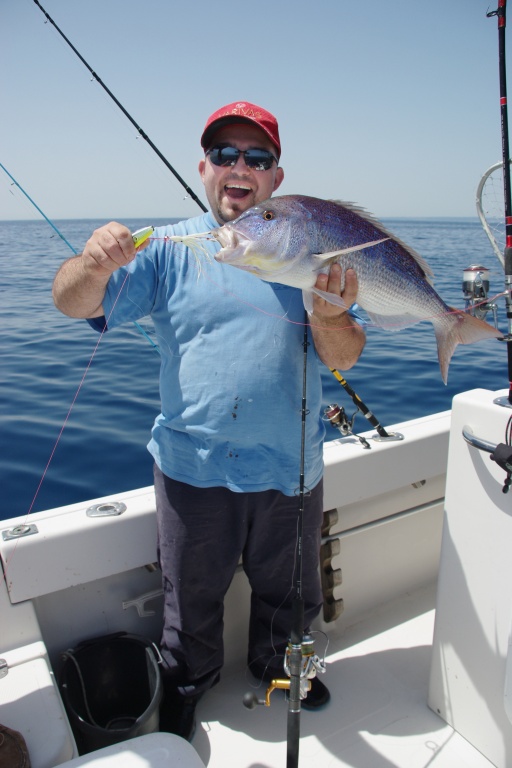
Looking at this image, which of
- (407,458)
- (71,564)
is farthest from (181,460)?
(407,458)

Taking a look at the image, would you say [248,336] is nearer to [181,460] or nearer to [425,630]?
[181,460]

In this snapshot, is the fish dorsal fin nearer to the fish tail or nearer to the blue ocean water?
the fish tail

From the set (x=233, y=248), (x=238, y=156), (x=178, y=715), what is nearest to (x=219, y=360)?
(x=233, y=248)

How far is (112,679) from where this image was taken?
2303 millimetres

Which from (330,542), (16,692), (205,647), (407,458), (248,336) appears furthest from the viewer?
(407,458)

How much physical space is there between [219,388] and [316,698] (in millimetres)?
1469

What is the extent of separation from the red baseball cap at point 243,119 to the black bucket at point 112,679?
1967 millimetres

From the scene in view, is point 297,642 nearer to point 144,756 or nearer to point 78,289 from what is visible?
point 144,756

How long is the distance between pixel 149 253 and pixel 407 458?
1701 mm

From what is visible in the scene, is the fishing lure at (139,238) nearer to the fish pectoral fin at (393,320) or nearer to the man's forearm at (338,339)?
the man's forearm at (338,339)

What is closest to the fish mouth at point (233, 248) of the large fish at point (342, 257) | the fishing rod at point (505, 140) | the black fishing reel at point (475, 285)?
the large fish at point (342, 257)

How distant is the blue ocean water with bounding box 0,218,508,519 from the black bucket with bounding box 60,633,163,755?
1206 millimetres

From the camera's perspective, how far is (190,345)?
202 cm

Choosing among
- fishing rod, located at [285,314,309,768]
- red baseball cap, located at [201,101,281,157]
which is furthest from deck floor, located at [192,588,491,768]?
red baseball cap, located at [201,101,281,157]
